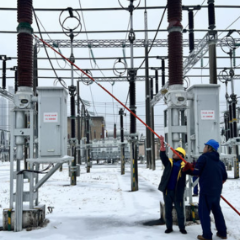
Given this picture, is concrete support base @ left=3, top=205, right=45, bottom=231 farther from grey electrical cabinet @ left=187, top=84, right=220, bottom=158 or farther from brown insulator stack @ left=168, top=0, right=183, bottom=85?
brown insulator stack @ left=168, top=0, right=183, bottom=85

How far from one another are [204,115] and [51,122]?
10.2ft

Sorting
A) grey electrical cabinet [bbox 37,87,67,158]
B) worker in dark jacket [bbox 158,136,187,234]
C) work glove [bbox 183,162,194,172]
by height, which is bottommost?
worker in dark jacket [bbox 158,136,187,234]

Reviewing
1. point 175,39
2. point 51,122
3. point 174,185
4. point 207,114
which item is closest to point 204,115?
point 207,114

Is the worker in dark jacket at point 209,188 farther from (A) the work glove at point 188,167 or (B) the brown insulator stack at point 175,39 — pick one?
(B) the brown insulator stack at point 175,39

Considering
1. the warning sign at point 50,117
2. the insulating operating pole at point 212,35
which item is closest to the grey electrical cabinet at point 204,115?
the warning sign at point 50,117

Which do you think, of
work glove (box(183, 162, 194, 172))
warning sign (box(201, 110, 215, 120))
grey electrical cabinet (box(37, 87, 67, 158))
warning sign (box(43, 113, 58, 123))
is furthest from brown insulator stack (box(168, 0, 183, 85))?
warning sign (box(43, 113, 58, 123))

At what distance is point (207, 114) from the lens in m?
6.25

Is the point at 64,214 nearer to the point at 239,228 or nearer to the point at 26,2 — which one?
the point at 239,228

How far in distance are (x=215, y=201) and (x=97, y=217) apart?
312cm

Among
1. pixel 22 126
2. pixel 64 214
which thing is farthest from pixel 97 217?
pixel 22 126

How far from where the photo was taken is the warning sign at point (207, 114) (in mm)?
6242

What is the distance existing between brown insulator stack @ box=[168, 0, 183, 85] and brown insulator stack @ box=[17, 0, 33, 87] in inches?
121

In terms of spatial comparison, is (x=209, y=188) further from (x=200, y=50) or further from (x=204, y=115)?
(x=200, y=50)

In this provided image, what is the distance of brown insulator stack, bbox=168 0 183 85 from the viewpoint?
668 centimetres
